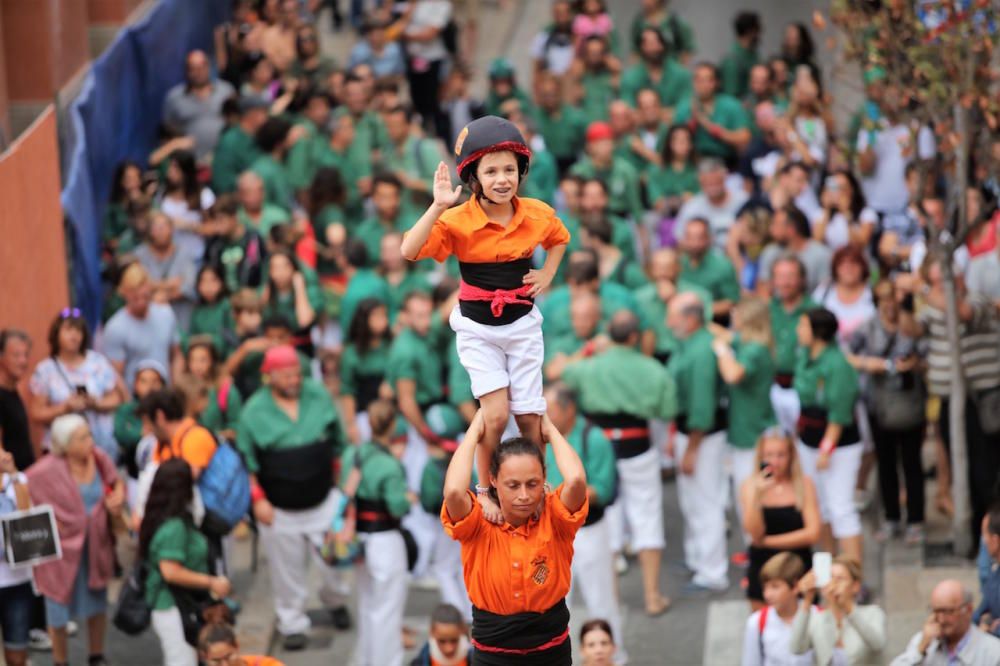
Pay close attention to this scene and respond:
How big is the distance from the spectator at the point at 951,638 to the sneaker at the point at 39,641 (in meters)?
5.85

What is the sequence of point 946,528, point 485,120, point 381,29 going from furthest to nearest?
point 381,29 → point 946,528 → point 485,120

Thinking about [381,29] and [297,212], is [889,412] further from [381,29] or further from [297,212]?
Answer: [381,29]

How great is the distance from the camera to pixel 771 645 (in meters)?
10.2

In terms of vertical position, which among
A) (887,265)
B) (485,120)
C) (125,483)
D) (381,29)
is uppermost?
(381,29)

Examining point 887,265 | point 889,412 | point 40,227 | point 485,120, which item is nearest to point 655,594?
point 889,412

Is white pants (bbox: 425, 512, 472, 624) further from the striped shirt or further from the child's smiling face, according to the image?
the child's smiling face

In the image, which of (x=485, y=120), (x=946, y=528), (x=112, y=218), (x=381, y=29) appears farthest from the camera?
(x=381, y=29)

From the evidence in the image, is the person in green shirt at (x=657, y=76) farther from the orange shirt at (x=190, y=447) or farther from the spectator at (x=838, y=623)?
the spectator at (x=838, y=623)

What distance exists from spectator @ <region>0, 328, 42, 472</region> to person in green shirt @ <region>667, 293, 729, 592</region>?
453 centimetres

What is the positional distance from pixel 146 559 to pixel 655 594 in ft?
12.4

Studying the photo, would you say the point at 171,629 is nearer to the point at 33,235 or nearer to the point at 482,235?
the point at 33,235

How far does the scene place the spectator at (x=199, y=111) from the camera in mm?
17641

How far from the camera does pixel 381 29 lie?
1881cm

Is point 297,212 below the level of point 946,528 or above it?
above
